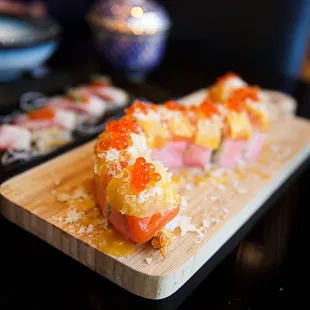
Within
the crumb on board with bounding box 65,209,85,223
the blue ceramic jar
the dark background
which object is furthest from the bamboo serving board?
the dark background

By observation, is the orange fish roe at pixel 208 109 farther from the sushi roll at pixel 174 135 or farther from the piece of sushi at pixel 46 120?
the piece of sushi at pixel 46 120

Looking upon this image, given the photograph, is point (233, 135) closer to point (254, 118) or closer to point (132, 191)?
point (254, 118)

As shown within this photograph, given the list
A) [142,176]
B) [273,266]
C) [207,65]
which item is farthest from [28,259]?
[207,65]

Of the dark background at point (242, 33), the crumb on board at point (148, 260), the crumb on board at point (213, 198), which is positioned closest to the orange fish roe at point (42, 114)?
the crumb on board at point (213, 198)

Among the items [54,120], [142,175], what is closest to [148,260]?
[142,175]

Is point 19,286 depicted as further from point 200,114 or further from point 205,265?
point 200,114
